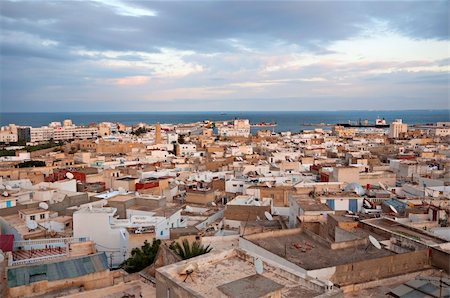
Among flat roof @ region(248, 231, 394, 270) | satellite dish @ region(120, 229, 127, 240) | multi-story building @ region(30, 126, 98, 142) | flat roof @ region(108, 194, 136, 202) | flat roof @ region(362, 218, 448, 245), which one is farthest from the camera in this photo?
multi-story building @ region(30, 126, 98, 142)

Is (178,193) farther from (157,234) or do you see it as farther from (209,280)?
(209,280)

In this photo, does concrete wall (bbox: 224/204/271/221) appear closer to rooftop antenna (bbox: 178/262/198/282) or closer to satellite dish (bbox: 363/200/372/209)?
satellite dish (bbox: 363/200/372/209)

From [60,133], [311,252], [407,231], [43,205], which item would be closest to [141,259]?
[311,252]

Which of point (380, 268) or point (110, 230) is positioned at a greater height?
point (380, 268)

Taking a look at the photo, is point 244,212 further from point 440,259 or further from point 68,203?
point 440,259

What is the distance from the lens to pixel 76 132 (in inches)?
3435

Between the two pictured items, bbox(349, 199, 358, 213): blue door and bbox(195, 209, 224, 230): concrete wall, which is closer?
bbox(349, 199, 358, 213): blue door

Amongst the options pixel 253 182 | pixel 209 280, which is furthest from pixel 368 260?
pixel 253 182

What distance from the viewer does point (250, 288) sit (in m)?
4.98

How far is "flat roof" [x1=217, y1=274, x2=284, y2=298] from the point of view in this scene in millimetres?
4809

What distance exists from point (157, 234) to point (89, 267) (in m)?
4.21

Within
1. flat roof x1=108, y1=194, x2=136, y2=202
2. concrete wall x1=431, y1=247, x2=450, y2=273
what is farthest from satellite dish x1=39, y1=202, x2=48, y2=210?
concrete wall x1=431, y1=247, x2=450, y2=273

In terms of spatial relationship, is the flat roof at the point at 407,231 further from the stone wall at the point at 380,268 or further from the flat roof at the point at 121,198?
the flat roof at the point at 121,198

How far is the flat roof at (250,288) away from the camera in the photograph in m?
4.81
